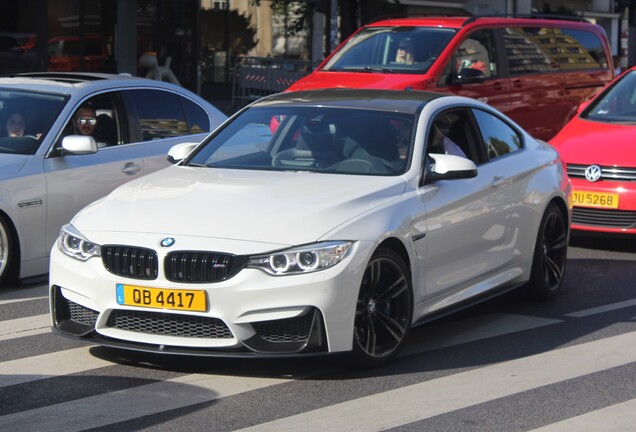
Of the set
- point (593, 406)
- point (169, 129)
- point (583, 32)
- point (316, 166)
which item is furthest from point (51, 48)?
point (593, 406)

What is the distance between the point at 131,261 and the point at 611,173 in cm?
613

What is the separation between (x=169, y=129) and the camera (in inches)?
430

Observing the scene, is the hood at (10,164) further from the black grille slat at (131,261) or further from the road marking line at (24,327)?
the black grille slat at (131,261)

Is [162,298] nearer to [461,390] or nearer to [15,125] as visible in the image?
[461,390]

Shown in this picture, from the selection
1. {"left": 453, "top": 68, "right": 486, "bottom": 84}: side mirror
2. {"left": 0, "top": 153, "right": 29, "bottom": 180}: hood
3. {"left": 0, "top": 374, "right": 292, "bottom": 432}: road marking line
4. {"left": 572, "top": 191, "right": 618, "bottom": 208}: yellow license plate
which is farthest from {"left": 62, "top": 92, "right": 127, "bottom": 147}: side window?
{"left": 453, "top": 68, "right": 486, "bottom": 84}: side mirror

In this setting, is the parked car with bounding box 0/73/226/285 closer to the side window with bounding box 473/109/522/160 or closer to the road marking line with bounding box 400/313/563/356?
the side window with bounding box 473/109/522/160

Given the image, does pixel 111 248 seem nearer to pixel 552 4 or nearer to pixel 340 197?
pixel 340 197

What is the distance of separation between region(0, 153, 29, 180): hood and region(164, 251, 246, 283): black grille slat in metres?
3.26

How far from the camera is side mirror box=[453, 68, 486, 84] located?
1462cm

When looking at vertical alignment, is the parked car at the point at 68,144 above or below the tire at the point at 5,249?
above

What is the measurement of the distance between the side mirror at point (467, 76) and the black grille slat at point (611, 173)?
3.07 meters

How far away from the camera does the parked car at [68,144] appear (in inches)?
371

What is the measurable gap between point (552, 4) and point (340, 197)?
110ft

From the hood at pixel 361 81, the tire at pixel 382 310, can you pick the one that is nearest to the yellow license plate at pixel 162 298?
the tire at pixel 382 310
